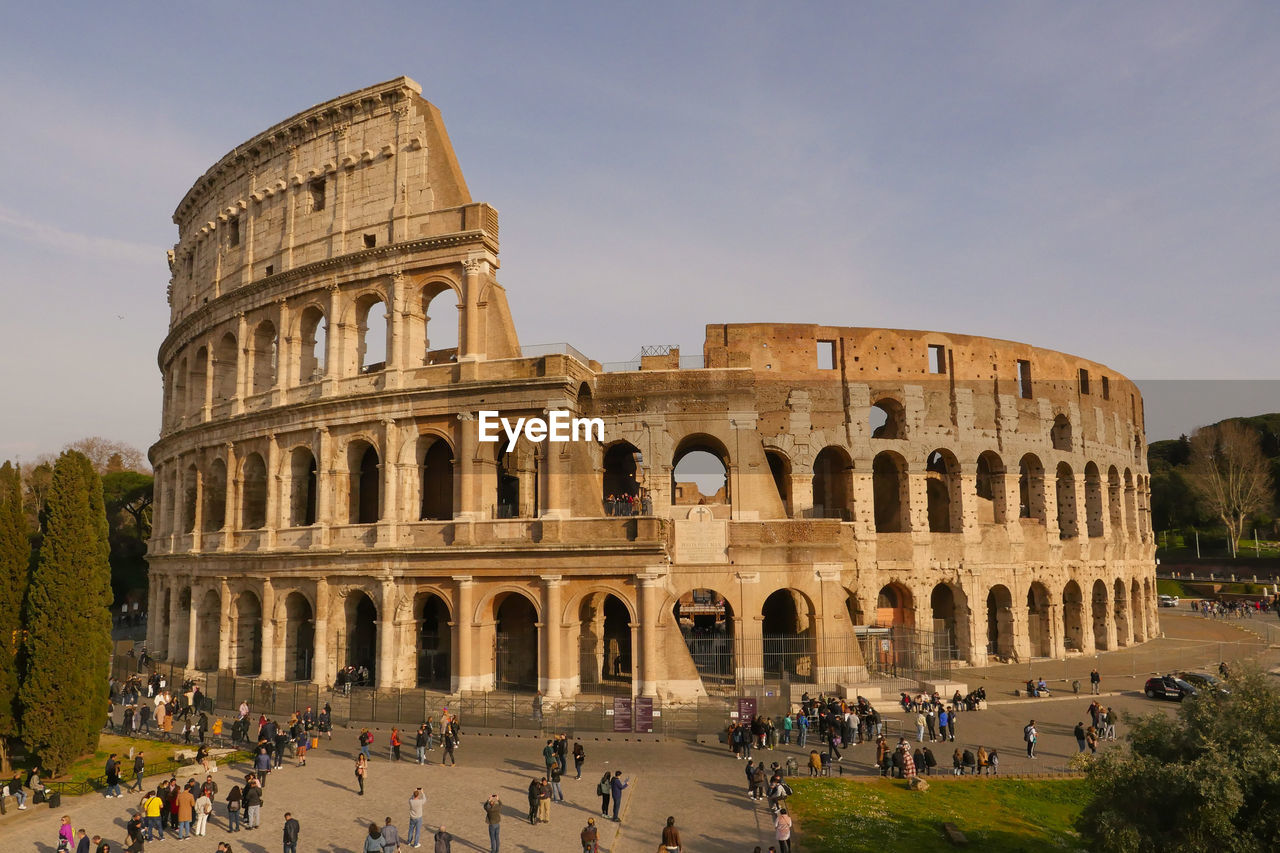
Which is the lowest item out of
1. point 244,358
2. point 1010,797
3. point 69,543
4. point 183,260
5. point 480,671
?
point 1010,797

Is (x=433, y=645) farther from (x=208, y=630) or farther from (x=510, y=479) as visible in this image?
Result: (x=208, y=630)

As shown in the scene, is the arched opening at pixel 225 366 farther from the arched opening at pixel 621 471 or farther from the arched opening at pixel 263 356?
the arched opening at pixel 621 471

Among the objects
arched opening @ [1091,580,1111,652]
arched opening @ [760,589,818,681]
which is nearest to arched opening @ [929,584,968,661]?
arched opening @ [760,589,818,681]

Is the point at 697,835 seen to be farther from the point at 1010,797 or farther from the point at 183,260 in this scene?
the point at 183,260

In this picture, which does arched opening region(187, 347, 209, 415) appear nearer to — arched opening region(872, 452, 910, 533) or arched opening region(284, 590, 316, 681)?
arched opening region(284, 590, 316, 681)

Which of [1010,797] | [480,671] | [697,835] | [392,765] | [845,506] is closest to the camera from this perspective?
[697,835]

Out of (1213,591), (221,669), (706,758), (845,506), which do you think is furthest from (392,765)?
(1213,591)

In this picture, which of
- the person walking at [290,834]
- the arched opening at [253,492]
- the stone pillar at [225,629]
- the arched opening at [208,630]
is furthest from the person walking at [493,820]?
the arched opening at [208,630]
